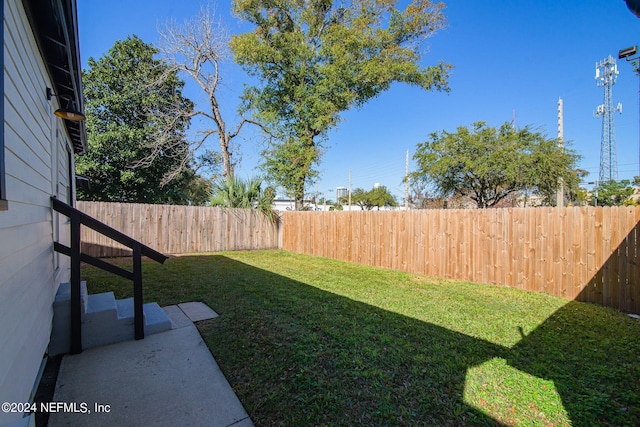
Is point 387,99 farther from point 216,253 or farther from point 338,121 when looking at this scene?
point 216,253

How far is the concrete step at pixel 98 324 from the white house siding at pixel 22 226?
0.43 feet

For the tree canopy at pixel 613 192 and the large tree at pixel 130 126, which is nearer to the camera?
the large tree at pixel 130 126

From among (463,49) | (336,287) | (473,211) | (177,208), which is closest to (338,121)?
(463,49)

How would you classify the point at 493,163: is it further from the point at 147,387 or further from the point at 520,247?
the point at 147,387

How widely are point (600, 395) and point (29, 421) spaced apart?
338cm

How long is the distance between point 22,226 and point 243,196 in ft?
30.1

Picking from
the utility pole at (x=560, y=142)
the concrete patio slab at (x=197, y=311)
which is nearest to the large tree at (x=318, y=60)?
the utility pole at (x=560, y=142)

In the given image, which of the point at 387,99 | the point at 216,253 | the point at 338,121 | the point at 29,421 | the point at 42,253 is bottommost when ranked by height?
the point at 216,253

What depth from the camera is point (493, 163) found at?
11.6 m

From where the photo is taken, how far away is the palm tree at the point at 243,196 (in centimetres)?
1080

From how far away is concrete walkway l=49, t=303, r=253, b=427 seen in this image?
6.12 ft

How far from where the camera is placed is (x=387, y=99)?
51.0ft

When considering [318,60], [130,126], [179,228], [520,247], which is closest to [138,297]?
[520,247]

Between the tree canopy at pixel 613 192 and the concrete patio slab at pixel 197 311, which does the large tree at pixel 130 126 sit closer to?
the concrete patio slab at pixel 197 311
